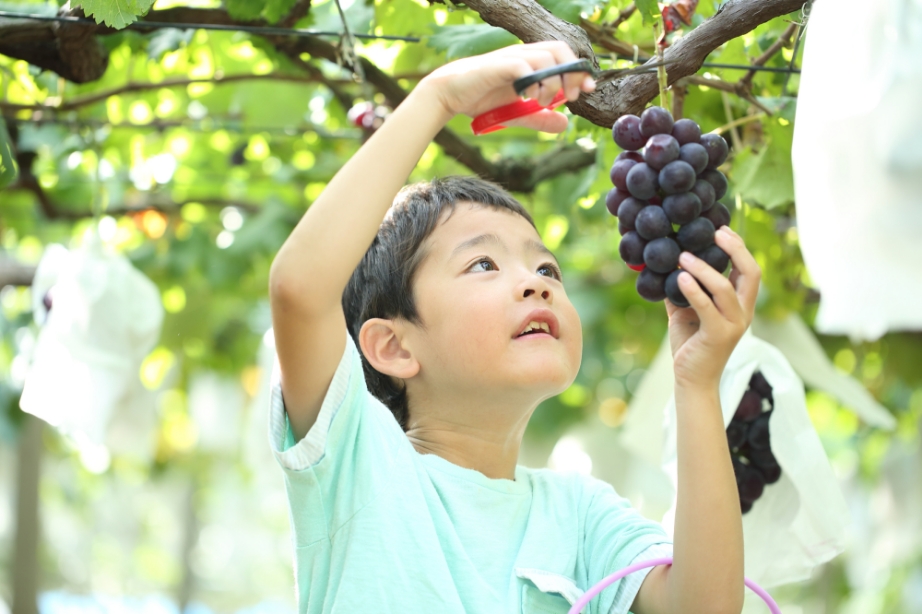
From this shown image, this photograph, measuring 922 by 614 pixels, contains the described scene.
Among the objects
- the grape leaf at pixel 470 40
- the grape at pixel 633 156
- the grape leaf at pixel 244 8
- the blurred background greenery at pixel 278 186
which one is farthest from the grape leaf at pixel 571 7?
the grape leaf at pixel 244 8

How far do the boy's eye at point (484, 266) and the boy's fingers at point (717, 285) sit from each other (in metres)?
0.29

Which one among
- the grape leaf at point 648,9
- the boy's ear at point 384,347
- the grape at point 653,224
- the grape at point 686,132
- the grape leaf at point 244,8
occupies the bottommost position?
the boy's ear at point 384,347

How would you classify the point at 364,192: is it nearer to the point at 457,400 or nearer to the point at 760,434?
the point at 457,400

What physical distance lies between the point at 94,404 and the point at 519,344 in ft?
3.90

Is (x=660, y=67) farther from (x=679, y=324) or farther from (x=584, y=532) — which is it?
(x=584, y=532)

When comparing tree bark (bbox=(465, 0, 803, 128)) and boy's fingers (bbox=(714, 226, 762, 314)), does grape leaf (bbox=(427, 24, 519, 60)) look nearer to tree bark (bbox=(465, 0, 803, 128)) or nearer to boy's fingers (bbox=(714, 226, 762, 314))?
tree bark (bbox=(465, 0, 803, 128))

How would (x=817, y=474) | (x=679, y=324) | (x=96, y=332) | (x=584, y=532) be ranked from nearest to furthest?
1. (x=679, y=324)
2. (x=584, y=532)
3. (x=817, y=474)
4. (x=96, y=332)

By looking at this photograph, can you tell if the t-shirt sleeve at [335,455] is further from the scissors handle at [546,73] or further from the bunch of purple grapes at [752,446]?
the bunch of purple grapes at [752,446]

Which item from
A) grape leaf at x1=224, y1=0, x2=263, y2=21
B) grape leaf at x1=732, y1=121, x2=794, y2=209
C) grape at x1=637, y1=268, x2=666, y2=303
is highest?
grape at x1=637, y1=268, x2=666, y2=303

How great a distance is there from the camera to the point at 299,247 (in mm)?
818

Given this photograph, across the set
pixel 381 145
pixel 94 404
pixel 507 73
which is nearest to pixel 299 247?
pixel 381 145

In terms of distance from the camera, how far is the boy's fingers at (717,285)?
818 mm

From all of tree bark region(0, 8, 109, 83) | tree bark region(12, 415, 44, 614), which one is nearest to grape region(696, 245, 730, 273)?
tree bark region(0, 8, 109, 83)

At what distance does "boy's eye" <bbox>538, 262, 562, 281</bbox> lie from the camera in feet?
3.66
